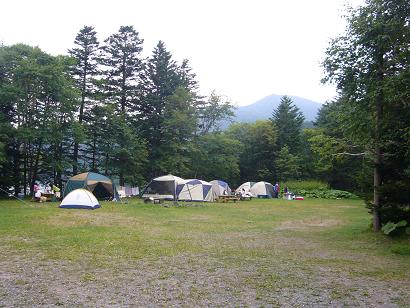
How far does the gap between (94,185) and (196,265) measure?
55.1 ft

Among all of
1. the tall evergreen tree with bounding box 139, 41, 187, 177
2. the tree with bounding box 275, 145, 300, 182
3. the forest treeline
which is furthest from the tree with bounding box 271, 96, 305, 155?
the tall evergreen tree with bounding box 139, 41, 187, 177

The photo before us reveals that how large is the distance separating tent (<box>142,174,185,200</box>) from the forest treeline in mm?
5386

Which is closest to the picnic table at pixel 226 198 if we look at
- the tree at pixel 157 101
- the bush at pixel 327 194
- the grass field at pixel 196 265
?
the tree at pixel 157 101

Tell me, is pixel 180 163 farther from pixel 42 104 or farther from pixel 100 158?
pixel 42 104

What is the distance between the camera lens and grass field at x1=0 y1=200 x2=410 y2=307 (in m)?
5.35

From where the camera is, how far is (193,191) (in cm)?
2566

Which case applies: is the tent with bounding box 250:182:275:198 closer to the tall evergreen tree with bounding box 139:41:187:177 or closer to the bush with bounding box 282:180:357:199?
the bush with bounding box 282:180:357:199

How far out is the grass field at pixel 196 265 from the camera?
5.35 m

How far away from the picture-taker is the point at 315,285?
6051 millimetres

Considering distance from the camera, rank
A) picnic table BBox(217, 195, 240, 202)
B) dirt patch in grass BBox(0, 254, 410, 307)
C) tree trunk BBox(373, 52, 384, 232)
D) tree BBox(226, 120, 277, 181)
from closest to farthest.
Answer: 1. dirt patch in grass BBox(0, 254, 410, 307)
2. tree trunk BBox(373, 52, 384, 232)
3. picnic table BBox(217, 195, 240, 202)
4. tree BBox(226, 120, 277, 181)

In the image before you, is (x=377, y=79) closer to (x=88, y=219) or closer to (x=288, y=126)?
(x=88, y=219)

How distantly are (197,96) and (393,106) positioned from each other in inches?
1144

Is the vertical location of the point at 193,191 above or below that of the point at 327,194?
above

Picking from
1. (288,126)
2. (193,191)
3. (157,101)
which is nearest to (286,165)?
(288,126)
